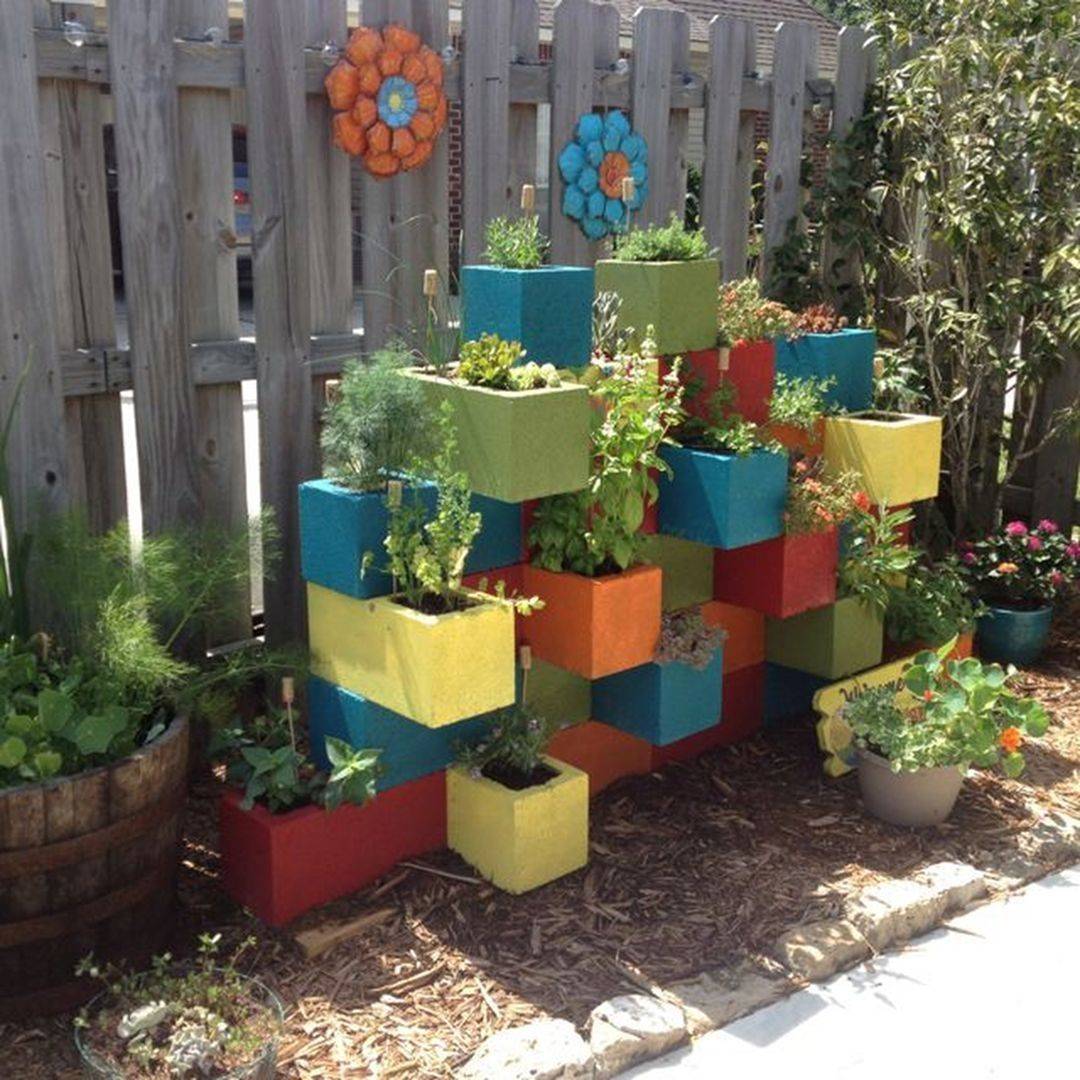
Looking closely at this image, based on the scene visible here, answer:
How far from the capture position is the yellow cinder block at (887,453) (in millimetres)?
4203

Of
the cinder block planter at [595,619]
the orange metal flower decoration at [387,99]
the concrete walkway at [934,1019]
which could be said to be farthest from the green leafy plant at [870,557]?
the orange metal flower decoration at [387,99]

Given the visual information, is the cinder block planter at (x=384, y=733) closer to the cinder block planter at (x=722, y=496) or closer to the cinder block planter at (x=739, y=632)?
the cinder block planter at (x=722, y=496)

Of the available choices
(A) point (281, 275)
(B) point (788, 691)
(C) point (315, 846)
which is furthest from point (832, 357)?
(C) point (315, 846)

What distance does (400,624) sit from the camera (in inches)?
123

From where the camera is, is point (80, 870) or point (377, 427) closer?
point (80, 870)

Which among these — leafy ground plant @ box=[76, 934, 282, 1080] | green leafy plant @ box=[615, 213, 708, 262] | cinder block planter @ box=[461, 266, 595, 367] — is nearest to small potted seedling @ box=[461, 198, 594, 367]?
cinder block planter @ box=[461, 266, 595, 367]

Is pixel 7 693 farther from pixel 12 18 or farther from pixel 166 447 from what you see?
pixel 12 18

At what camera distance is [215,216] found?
3598mm

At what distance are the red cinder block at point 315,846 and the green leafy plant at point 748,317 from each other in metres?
1.56

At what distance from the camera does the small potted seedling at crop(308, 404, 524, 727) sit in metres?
3.08

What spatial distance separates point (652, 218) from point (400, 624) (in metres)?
2.04

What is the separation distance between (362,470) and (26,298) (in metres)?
0.90

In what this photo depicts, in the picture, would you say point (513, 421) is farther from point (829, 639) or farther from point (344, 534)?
point (829, 639)

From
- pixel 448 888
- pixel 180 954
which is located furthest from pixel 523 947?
pixel 180 954
